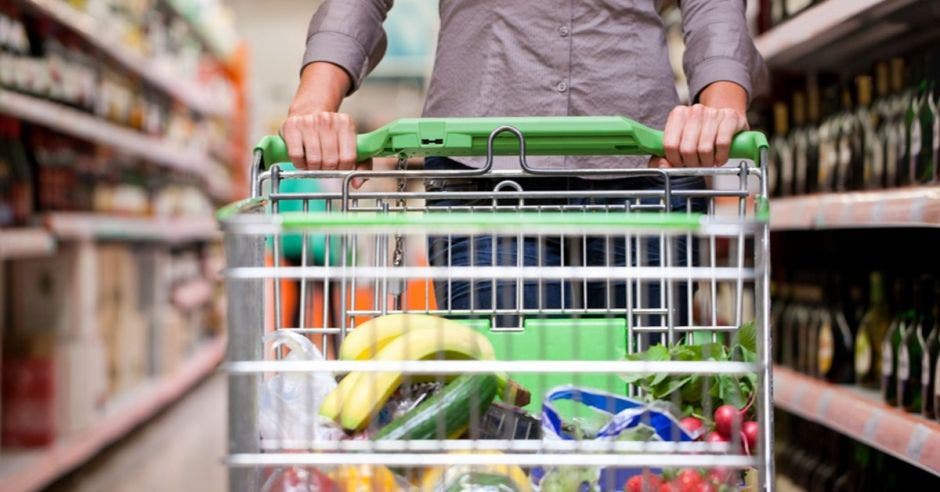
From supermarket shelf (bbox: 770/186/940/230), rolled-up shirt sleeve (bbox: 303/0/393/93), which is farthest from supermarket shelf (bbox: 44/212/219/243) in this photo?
supermarket shelf (bbox: 770/186/940/230)

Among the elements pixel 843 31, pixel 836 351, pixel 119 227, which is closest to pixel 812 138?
pixel 843 31

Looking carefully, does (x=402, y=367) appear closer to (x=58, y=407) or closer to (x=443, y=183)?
(x=443, y=183)

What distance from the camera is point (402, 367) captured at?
3.04 ft

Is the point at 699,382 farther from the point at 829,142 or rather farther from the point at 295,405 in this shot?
the point at 829,142

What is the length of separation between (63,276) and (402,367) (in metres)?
3.31

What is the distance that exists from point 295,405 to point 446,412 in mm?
→ 134

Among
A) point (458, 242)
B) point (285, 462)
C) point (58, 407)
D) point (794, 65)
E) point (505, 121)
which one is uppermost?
point (794, 65)

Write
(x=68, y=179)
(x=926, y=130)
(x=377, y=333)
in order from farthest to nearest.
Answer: (x=68, y=179) → (x=926, y=130) → (x=377, y=333)

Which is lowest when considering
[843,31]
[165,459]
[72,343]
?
[165,459]

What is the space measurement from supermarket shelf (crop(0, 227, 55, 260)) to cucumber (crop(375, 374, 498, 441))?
2151mm

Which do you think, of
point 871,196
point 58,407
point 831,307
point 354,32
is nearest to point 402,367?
point 354,32

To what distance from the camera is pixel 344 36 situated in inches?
63.3

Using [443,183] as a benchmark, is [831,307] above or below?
below

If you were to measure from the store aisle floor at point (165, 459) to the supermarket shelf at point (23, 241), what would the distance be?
2.75 ft
